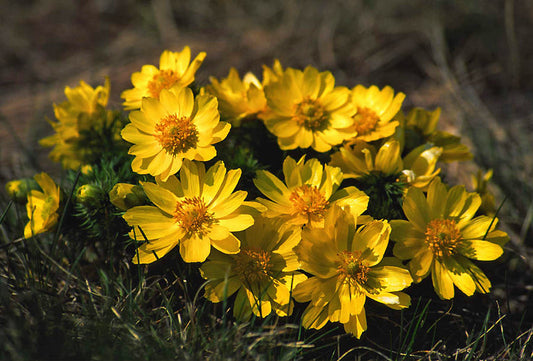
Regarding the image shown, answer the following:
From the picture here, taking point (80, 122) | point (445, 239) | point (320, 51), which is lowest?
point (445, 239)

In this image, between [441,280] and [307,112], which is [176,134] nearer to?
[307,112]

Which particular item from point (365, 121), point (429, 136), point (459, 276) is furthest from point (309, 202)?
point (429, 136)

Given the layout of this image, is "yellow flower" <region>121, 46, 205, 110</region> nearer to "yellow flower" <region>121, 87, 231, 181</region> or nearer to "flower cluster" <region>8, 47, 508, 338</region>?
"flower cluster" <region>8, 47, 508, 338</region>

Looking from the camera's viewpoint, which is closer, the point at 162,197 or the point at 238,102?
the point at 162,197

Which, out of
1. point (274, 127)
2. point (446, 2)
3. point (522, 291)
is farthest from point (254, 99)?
point (446, 2)

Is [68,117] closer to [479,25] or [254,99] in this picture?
[254,99]

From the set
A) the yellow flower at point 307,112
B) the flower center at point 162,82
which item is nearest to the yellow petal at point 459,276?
the yellow flower at point 307,112

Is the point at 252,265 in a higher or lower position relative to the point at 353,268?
higher
